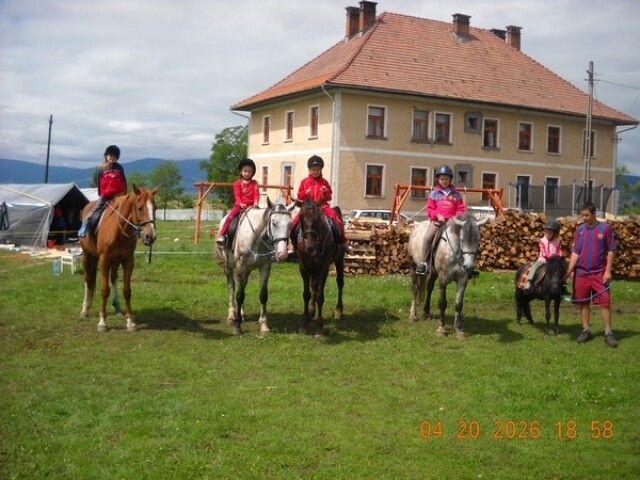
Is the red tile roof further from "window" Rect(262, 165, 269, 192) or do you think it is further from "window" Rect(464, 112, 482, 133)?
"window" Rect(262, 165, 269, 192)

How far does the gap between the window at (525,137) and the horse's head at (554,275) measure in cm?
3182

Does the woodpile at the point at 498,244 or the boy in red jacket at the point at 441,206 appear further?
the woodpile at the point at 498,244

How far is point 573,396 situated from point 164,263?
13330 mm

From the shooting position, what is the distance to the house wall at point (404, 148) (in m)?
36.6

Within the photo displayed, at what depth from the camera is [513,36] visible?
46531mm

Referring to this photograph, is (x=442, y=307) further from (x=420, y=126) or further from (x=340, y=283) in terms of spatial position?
(x=420, y=126)

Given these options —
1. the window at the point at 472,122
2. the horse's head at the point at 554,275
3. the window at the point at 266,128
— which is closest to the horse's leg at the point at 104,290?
the horse's head at the point at 554,275

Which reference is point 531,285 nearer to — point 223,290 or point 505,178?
point 223,290

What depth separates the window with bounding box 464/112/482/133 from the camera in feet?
130

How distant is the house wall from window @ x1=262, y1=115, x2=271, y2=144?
35 centimetres

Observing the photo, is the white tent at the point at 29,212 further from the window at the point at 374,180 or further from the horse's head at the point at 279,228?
the horse's head at the point at 279,228

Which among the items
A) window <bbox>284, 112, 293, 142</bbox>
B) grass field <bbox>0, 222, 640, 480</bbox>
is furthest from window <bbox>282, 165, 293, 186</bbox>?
grass field <bbox>0, 222, 640, 480</bbox>

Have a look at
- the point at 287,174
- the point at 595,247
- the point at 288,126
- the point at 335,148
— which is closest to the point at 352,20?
the point at 288,126

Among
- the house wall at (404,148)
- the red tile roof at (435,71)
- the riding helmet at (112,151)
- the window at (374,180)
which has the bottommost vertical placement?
the riding helmet at (112,151)
